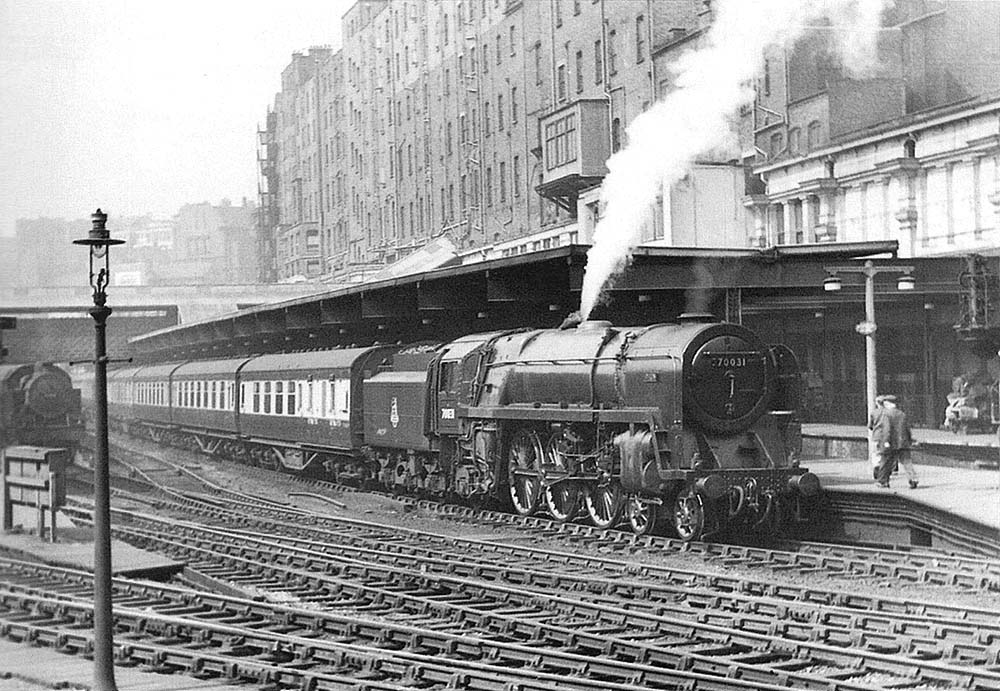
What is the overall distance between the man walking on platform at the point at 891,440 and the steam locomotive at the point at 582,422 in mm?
590

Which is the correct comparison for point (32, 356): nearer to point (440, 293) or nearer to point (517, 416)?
point (440, 293)

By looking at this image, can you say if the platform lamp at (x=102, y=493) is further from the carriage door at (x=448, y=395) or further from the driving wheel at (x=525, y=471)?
the carriage door at (x=448, y=395)

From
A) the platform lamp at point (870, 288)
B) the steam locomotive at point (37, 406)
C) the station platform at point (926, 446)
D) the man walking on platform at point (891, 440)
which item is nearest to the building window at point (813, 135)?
the platform lamp at point (870, 288)

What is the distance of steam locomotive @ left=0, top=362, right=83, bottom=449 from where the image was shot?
13.8 meters

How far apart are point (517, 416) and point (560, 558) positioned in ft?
A: 6.74

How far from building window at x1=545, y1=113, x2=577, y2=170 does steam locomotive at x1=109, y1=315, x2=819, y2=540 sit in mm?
1775

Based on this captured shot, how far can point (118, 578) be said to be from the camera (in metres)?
8.91

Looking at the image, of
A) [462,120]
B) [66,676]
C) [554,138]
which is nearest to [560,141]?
[554,138]

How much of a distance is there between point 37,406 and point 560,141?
26.6ft

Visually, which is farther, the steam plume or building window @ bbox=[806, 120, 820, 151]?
building window @ bbox=[806, 120, 820, 151]

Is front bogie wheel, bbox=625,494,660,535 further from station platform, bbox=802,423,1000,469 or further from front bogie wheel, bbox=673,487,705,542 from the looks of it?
station platform, bbox=802,423,1000,469

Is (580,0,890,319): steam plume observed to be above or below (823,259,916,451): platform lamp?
above

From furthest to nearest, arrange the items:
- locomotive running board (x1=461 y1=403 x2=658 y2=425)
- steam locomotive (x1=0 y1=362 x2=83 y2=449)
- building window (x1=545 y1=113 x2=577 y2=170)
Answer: steam locomotive (x1=0 y1=362 x2=83 y2=449), locomotive running board (x1=461 y1=403 x2=658 y2=425), building window (x1=545 y1=113 x2=577 y2=170)

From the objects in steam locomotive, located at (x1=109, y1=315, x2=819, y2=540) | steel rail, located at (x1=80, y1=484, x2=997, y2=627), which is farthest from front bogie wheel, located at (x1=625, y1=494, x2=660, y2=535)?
steel rail, located at (x1=80, y1=484, x2=997, y2=627)
